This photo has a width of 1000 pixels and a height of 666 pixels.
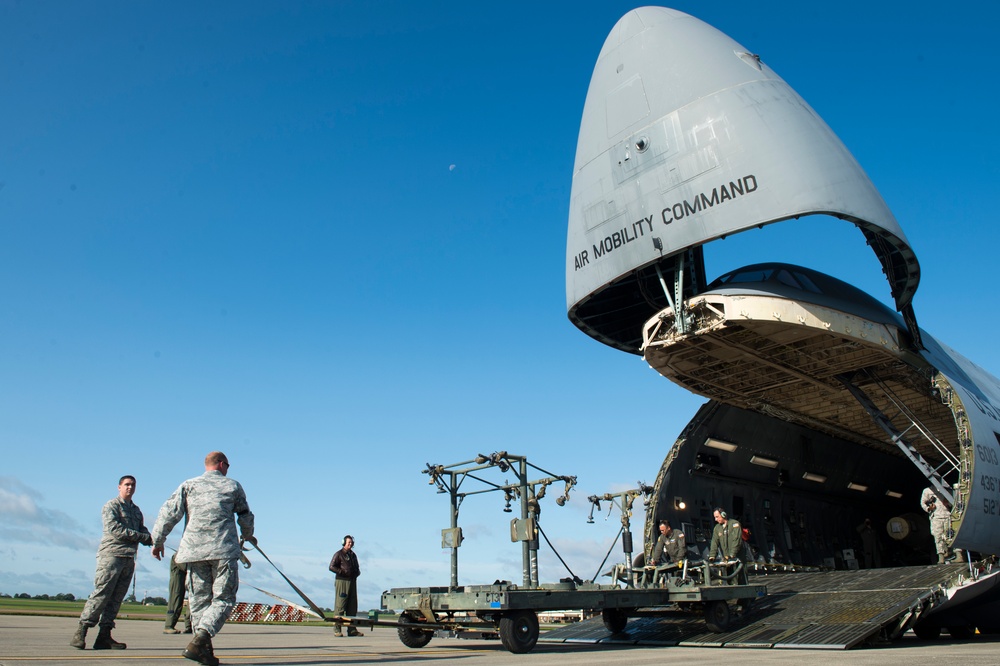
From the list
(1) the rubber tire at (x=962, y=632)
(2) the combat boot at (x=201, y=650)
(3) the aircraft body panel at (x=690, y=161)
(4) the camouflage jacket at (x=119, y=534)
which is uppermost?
(3) the aircraft body panel at (x=690, y=161)

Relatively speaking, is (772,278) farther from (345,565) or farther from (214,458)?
(214,458)

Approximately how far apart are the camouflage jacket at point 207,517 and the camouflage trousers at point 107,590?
2244mm

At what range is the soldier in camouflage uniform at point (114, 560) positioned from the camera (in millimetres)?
8055

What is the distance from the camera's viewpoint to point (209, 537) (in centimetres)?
638

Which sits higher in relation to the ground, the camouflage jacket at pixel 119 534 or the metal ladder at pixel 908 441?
the metal ladder at pixel 908 441

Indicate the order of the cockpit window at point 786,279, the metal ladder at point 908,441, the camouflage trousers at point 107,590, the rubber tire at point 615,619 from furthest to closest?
the metal ladder at point 908,441, the cockpit window at point 786,279, the rubber tire at point 615,619, the camouflage trousers at point 107,590

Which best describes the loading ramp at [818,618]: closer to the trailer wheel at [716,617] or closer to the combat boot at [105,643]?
the trailer wheel at [716,617]

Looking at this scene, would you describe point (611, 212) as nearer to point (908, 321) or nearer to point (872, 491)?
point (908, 321)

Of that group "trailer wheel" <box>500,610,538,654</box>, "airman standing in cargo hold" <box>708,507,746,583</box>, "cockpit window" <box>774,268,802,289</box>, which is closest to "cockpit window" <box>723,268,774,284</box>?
"cockpit window" <box>774,268,802,289</box>

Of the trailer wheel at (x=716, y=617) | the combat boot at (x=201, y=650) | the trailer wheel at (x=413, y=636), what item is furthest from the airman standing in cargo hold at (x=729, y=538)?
the combat boot at (x=201, y=650)

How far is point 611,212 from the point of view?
1508 centimetres

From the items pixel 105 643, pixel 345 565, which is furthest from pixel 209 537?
pixel 345 565

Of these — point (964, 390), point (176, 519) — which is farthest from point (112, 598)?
point (964, 390)

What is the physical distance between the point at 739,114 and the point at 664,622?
8841 millimetres
